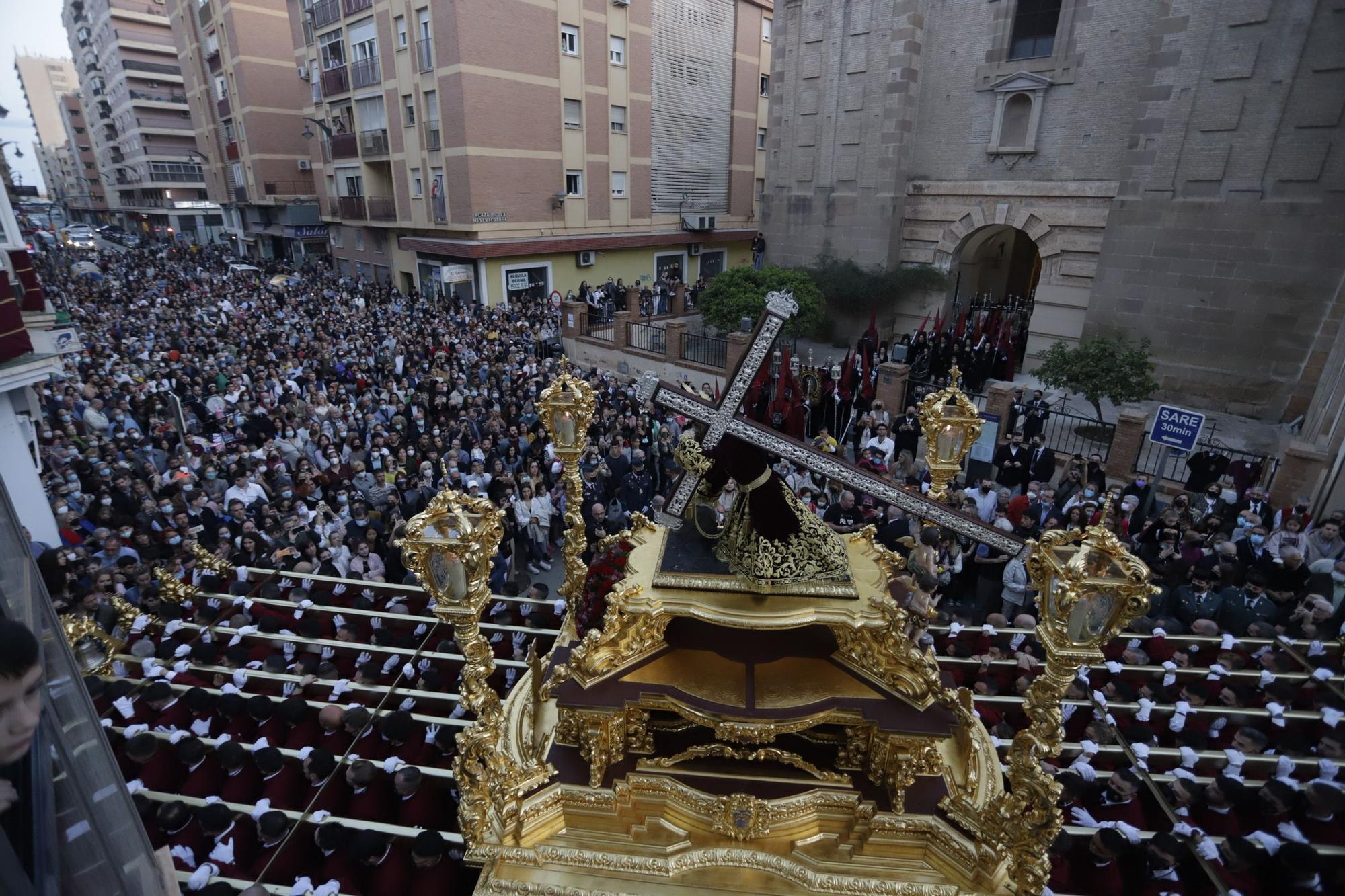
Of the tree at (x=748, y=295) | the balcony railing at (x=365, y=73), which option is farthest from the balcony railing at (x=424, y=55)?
the tree at (x=748, y=295)

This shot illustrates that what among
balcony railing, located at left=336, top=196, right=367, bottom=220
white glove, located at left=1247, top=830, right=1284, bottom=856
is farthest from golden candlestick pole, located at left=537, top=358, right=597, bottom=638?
balcony railing, located at left=336, top=196, right=367, bottom=220

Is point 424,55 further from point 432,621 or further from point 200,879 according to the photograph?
point 200,879

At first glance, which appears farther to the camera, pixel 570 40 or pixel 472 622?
pixel 570 40

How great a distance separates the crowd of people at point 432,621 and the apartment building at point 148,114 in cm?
4809

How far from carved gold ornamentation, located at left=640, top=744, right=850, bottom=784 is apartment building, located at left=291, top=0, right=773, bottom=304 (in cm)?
2231

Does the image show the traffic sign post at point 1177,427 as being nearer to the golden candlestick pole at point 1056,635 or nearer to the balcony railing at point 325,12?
the golden candlestick pole at point 1056,635

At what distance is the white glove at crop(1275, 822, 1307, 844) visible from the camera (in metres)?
4.25

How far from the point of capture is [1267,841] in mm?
4219

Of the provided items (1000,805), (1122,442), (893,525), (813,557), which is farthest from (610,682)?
(1122,442)

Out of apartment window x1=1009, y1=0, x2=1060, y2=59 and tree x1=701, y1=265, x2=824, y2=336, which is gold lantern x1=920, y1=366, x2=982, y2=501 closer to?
tree x1=701, y1=265, x2=824, y2=336

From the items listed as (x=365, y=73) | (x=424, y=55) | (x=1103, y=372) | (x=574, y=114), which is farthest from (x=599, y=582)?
(x=365, y=73)

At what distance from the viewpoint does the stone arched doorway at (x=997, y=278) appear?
66.3 ft

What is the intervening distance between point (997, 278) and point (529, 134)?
63.0ft

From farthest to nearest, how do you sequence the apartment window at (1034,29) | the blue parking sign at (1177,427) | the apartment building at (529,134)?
the apartment building at (529,134) < the apartment window at (1034,29) < the blue parking sign at (1177,427)
